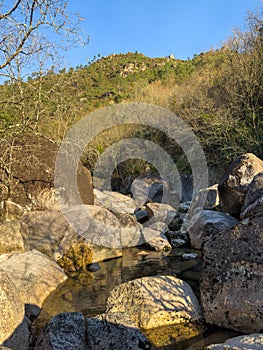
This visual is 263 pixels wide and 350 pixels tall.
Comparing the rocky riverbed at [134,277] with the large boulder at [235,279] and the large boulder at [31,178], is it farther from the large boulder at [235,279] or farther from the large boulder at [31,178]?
the large boulder at [31,178]

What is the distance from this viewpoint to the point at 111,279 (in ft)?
22.4

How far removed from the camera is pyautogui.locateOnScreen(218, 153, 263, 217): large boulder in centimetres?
870

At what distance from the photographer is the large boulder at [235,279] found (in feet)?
13.7

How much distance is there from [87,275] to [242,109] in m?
11.4

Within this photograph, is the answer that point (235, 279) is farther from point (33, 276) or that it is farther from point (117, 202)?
point (117, 202)

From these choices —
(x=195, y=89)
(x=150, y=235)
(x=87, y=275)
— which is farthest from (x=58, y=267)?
(x=195, y=89)

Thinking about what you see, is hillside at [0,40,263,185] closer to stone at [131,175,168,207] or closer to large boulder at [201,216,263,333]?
stone at [131,175,168,207]

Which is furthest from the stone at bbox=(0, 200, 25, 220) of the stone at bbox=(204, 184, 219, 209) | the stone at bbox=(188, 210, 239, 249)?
the stone at bbox=(204, 184, 219, 209)

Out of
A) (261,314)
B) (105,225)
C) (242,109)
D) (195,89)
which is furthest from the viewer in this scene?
(195,89)

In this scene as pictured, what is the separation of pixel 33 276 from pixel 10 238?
6.97 feet

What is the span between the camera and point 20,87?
236 inches

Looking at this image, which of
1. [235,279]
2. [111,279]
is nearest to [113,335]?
[235,279]

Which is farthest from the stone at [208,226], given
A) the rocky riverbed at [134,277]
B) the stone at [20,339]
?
the stone at [20,339]

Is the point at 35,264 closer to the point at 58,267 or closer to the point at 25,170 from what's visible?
the point at 58,267
